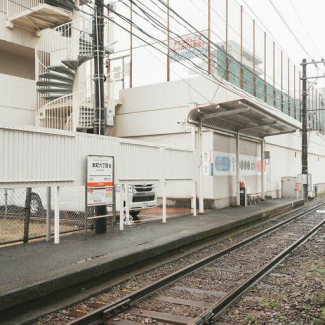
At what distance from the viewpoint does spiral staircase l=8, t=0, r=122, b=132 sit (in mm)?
15070

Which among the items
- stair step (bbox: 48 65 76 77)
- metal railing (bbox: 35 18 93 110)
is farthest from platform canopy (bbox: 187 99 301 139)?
stair step (bbox: 48 65 76 77)

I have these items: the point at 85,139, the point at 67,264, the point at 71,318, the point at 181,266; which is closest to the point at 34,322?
the point at 71,318

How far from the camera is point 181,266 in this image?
7.64m

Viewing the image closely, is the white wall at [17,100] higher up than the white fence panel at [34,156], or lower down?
higher up

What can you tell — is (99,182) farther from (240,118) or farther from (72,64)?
(240,118)

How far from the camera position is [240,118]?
15.7 m

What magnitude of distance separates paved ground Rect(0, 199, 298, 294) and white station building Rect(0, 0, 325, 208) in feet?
14.6

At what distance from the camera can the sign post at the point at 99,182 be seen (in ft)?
29.0

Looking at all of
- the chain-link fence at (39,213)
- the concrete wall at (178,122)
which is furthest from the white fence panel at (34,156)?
the concrete wall at (178,122)

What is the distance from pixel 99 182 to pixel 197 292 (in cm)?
406

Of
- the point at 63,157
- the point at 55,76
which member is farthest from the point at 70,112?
the point at 63,157

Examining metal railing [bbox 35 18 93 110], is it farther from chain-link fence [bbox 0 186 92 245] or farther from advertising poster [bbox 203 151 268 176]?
advertising poster [bbox 203 151 268 176]

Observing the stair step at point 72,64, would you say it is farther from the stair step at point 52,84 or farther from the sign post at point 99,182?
the sign post at point 99,182

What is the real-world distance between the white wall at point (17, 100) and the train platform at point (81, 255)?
318 inches
